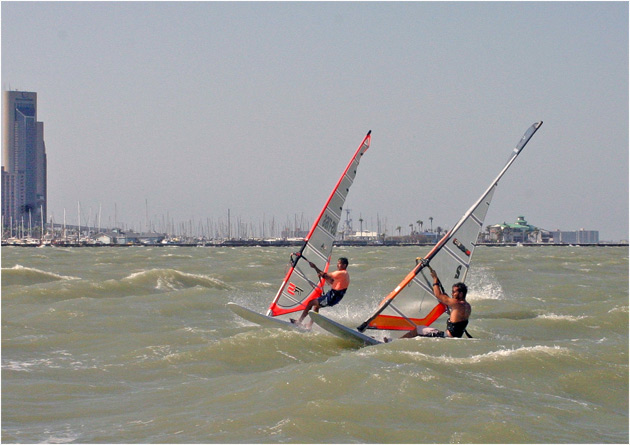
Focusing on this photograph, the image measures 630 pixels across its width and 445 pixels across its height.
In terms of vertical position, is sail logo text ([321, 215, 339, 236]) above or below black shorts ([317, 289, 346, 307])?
above

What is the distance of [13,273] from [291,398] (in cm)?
2127

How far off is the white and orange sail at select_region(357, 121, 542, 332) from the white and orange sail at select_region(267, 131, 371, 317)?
226cm

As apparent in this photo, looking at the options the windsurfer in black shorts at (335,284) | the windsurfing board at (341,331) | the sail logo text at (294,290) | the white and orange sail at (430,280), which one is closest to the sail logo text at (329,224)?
the sail logo text at (294,290)

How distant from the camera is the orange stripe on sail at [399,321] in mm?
13273

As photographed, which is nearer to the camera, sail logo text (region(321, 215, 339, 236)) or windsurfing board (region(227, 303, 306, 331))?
windsurfing board (region(227, 303, 306, 331))

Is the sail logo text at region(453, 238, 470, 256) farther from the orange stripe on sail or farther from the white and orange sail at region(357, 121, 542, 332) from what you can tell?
the orange stripe on sail

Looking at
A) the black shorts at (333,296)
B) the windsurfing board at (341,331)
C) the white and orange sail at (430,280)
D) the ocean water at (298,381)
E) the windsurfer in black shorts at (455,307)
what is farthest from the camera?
the black shorts at (333,296)

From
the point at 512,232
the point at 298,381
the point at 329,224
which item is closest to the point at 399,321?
the point at 329,224

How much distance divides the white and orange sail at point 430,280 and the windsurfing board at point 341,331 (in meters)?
0.24

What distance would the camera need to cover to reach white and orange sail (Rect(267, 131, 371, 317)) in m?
15.4

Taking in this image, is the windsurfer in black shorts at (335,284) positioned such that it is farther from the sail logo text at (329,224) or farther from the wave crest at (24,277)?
the wave crest at (24,277)

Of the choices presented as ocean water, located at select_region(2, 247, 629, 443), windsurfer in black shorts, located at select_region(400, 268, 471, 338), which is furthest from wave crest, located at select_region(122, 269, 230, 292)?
windsurfer in black shorts, located at select_region(400, 268, 471, 338)

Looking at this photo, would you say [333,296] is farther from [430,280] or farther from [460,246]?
[460,246]

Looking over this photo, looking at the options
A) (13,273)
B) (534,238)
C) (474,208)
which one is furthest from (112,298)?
(534,238)
